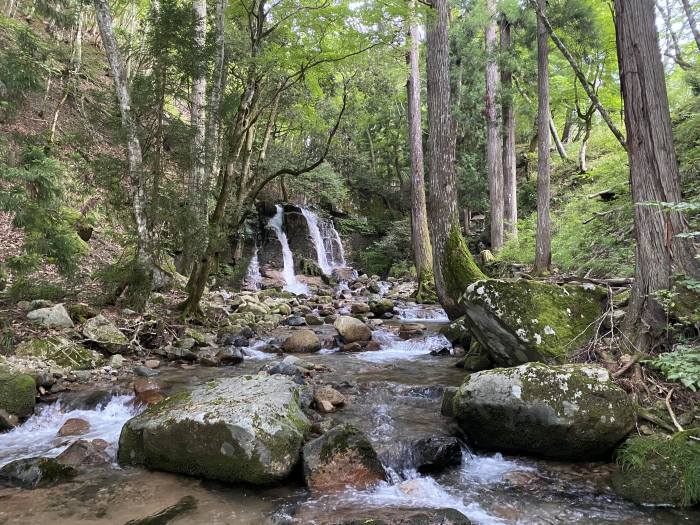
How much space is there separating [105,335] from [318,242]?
1344 cm

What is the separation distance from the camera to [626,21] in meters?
4.53

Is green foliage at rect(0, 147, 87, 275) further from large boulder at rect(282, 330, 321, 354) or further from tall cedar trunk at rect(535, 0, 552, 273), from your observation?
tall cedar trunk at rect(535, 0, 552, 273)

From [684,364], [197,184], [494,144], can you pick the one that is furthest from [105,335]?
[494,144]

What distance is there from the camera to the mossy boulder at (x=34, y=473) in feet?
11.8

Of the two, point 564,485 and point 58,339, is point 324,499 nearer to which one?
point 564,485

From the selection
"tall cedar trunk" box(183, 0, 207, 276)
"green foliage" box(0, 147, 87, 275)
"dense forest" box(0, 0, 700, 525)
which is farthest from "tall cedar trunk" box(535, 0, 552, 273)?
"green foliage" box(0, 147, 87, 275)

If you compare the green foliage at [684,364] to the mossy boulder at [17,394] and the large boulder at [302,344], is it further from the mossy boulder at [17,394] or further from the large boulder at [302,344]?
the mossy boulder at [17,394]

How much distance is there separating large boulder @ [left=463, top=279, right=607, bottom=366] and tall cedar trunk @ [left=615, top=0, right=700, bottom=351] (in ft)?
1.98

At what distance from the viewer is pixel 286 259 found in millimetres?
18875

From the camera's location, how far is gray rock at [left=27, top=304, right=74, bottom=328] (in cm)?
678

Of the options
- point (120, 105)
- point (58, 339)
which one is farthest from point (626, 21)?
point (58, 339)

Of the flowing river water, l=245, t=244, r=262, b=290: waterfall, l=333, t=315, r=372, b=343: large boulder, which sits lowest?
the flowing river water

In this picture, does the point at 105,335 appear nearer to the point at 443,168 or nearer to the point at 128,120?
the point at 128,120

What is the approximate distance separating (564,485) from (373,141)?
2135 cm
